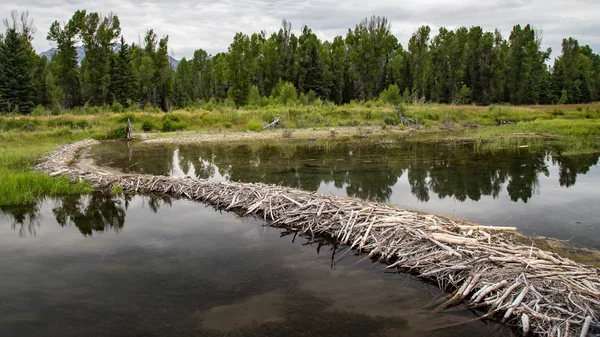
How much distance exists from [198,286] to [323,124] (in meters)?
35.2

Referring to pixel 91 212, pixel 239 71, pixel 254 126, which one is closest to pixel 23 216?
pixel 91 212

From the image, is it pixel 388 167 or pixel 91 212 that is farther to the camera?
pixel 388 167

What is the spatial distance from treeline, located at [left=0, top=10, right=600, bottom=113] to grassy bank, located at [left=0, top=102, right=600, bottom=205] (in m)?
10.2

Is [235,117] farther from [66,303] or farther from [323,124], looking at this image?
[66,303]

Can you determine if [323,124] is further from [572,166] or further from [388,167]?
[572,166]

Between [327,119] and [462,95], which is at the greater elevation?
[462,95]

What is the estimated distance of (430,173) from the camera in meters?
18.2

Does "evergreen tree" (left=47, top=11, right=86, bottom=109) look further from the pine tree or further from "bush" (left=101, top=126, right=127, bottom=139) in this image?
"bush" (left=101, top=126, right=127, bottom=139)

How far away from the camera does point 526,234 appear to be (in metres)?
9.98

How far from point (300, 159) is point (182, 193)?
950cm

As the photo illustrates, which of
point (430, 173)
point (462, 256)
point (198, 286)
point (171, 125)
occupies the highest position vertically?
point (171, 125)

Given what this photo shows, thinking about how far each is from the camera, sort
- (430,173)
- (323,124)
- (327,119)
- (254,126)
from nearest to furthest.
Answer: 1. (430,173)
2. (254,126)
3. (323,124)
4. (327,119)

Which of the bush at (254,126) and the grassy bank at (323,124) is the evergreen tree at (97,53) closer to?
the grassy bank at (323,124)

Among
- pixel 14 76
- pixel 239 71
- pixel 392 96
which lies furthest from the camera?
pixel 239 71
